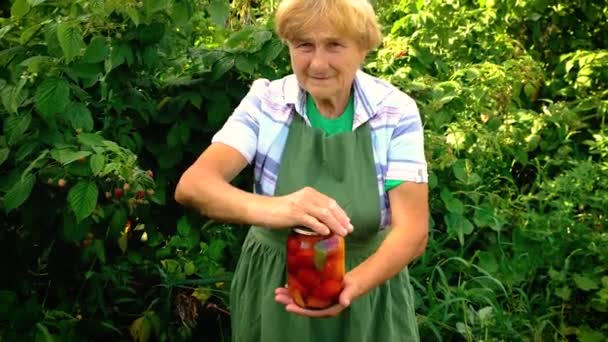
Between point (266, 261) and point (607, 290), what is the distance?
6.50 feet

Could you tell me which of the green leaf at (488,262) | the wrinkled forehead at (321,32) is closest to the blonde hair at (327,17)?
the wrinkled forehead at (321,32)

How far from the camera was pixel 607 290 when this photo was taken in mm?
3994

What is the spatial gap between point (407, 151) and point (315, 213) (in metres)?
0.36

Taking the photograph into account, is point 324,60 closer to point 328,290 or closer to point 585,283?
point 328,290

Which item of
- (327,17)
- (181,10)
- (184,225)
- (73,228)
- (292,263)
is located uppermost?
(327,17)

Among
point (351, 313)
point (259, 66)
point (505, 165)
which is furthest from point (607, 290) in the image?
point (351, 313)

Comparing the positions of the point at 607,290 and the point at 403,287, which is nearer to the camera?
the point at 403,287

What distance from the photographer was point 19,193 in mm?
2785

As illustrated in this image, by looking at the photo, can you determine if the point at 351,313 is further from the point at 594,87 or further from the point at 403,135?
the point at 594,87

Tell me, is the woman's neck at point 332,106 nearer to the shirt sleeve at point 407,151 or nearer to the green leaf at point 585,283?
the shirt sleeve at point 407,151

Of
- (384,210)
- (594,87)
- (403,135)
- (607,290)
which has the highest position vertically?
(403,135)

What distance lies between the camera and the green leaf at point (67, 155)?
2.73 meters

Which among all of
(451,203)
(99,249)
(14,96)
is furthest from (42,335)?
(451,203)

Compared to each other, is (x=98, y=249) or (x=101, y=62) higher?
(x=101, y=62)
